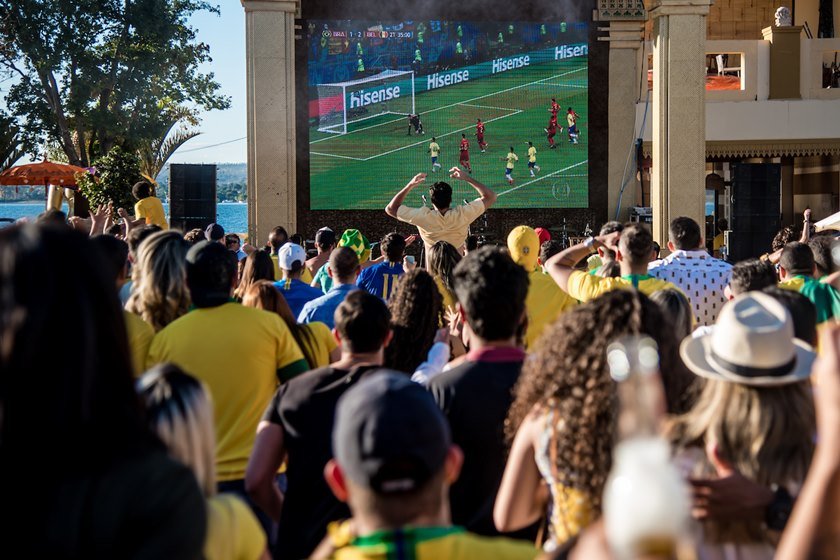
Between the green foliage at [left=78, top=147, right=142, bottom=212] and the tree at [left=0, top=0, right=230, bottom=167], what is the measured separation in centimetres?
624

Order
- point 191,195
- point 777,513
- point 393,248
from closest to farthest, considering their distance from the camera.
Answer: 1. point 777,513
2. point 393,248
3. point 191,195

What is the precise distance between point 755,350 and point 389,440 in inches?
42.8

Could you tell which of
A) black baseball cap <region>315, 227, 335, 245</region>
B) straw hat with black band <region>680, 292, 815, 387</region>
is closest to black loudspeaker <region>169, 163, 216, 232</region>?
black baseball cap <region>315, 227, 335, 245</region>

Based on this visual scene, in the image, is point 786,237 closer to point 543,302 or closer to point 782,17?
point 543,302

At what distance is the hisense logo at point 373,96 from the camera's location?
1920cm

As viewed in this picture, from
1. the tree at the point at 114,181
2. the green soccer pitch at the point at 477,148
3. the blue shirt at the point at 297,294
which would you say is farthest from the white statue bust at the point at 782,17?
the blue shirt at the point at 297,294

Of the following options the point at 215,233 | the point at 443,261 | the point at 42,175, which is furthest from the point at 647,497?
the point at 42,175

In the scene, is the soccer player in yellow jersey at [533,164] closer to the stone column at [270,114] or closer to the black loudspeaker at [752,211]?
the black loudspeaker at [752,211]

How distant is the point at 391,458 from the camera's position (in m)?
1.97

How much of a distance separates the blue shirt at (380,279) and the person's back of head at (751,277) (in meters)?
2.54

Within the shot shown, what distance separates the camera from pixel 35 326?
169 centimetres

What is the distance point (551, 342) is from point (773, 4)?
29741mm

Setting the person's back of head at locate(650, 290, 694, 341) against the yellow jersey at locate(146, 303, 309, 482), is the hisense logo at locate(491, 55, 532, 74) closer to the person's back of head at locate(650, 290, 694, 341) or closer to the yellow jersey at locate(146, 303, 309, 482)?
the person's back of head at locate(650, 290, 694, 341)

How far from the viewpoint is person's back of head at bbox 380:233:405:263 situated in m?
7.64
